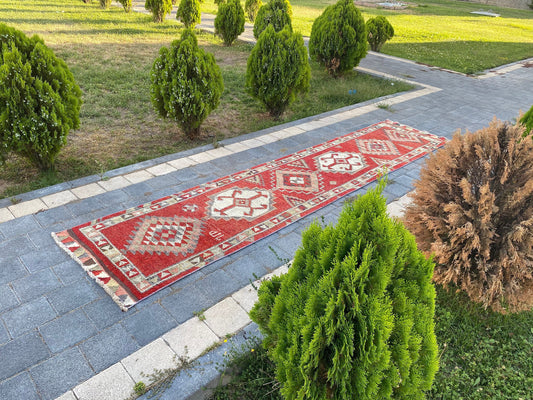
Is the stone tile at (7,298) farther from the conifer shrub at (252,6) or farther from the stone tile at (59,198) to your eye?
the conifer shrub at (252,6)

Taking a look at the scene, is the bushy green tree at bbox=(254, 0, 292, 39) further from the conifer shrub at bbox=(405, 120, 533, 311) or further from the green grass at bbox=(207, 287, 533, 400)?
the green grass at bbox=(207, 287, 533, 400)

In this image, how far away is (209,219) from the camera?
4.46 m

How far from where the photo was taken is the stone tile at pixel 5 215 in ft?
13.9

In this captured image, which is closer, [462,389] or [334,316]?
[334,316]

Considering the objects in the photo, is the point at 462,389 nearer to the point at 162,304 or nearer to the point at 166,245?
the point at 162,304

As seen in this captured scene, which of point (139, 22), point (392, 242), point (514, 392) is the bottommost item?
point (514, 392)

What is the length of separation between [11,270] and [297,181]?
11.5 feet

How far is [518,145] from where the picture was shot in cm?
325

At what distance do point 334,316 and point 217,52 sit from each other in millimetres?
11886

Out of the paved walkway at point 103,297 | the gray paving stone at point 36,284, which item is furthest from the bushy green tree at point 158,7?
the gray paving stone at point 36,284

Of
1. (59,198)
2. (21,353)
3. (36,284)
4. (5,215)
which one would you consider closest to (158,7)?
(59,198)

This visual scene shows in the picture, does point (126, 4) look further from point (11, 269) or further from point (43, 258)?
point (11, 269)

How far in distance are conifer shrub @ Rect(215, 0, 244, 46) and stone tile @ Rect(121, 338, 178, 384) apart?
1207 cm

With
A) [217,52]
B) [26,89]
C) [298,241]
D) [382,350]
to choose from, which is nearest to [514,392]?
[382,350]
